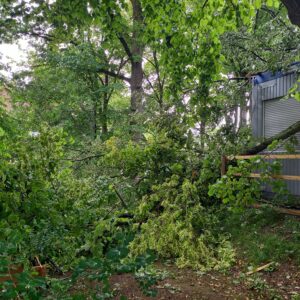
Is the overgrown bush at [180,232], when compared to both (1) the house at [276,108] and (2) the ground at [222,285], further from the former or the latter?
(1) the house at [276,108]

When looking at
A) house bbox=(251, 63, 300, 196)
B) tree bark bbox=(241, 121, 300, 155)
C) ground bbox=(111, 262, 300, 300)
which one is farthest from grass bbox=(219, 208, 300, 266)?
house bbox=(251, 63, 300, 196)

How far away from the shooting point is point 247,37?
817cm

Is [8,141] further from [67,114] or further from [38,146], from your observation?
[67,114]

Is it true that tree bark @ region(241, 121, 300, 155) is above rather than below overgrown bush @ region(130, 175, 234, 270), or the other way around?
above

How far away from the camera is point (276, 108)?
9031 mm

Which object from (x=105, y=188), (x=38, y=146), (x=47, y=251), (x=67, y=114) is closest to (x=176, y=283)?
(x=105, y=188)

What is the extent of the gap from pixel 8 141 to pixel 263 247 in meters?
4.14

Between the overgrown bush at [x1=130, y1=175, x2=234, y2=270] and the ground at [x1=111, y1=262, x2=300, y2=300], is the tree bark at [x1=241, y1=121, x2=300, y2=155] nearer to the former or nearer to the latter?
the overgrown bush at [x1=130, y1=175, x2=234, y2=270]

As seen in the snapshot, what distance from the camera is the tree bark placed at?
6.59m

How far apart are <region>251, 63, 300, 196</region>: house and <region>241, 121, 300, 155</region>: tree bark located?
2.51 feet

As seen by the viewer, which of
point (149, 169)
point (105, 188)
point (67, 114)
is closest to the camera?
point (105, 188)

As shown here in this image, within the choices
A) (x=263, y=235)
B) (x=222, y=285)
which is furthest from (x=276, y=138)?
(x=222, y=285)

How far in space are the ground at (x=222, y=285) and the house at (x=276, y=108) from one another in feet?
10.8

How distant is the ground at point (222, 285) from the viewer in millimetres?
4406
